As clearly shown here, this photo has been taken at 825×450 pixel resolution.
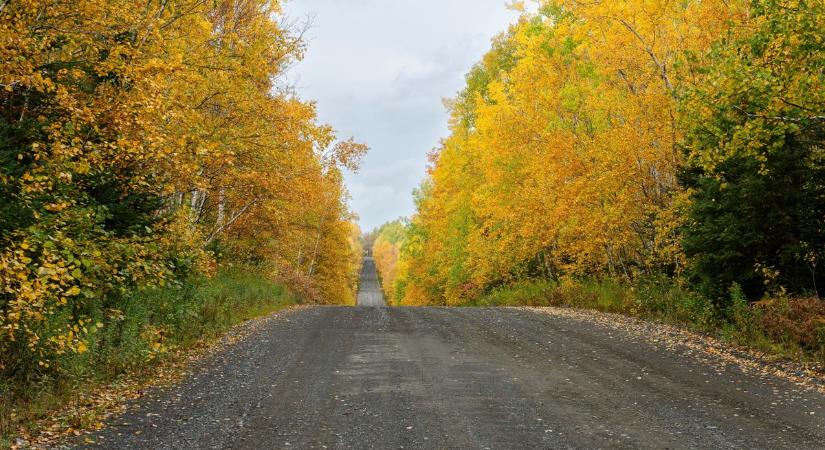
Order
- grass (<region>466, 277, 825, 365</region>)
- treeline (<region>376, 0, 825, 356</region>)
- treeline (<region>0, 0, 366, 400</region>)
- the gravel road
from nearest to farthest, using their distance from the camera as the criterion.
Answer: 1. the gravel road
2. treeline (<region>0, 0, 366, 400</region>)
3. treeline (<region>376, 0, 825, 356</region>)
4. grass (<region>466, 277, 825, 365</region>)

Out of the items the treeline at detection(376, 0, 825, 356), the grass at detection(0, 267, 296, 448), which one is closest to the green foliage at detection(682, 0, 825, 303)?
the treeline at detection(376, 0, 825, 356)

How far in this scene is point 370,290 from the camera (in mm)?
118938

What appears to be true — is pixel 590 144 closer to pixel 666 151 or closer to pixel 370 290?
pixel 666 151

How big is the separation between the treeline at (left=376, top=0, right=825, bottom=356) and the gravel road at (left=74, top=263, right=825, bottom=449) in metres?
3.49

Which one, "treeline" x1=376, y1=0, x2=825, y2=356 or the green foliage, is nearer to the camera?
the green foliage

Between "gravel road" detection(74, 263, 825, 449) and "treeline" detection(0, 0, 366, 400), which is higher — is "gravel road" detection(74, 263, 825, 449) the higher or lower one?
the lower one

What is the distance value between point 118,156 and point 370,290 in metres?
112

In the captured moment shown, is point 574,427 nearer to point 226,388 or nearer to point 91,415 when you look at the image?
point 226,388

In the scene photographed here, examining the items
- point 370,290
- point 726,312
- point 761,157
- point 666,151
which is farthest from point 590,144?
point 370,290

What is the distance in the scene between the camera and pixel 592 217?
1938cm

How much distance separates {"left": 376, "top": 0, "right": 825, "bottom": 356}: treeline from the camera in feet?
34.1

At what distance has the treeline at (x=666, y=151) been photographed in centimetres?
1038

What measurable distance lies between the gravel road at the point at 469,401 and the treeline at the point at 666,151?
137 inches

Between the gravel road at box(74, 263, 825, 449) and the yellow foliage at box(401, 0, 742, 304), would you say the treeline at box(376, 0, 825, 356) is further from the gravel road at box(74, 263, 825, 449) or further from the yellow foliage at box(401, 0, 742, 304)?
the gravel road at box(74, 263, 825, 449)
